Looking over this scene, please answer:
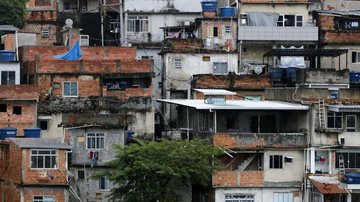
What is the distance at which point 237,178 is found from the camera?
6825 cm

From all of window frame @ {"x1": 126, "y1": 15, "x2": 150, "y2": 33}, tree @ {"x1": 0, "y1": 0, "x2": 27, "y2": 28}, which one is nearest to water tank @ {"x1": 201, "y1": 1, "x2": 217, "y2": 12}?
window frame @ {"x1": 126, "y1": 15, "x2": 150, "y2": 33}

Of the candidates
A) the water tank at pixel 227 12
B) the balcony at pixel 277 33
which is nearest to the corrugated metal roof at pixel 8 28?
the water tank at pixel 227 12

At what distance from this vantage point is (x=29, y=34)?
3324 inches

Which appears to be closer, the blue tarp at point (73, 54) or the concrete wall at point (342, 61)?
the blue tarp at point (73, 54)

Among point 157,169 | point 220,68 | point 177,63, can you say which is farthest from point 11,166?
point 220,68

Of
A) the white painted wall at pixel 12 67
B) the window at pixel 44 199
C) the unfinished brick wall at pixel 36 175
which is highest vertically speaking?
the white painted wall at pixel 12 67

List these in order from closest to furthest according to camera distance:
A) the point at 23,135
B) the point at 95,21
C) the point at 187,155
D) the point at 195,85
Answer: the point at 187,155 → the point at 23,135 → the point at 195,85 → the point at 95,21

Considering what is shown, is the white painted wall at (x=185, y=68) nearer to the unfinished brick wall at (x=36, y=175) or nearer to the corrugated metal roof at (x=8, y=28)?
the corrugated metal roof at (x=8, y=28)

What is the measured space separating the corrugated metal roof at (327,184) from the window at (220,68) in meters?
15.7

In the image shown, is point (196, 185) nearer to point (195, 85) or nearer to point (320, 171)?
point (320, 171)

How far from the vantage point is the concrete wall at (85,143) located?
227 feet

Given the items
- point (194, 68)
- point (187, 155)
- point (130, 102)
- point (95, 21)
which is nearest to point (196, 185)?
point (187, 155)

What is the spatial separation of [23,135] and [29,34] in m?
13.4

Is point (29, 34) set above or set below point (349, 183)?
above
